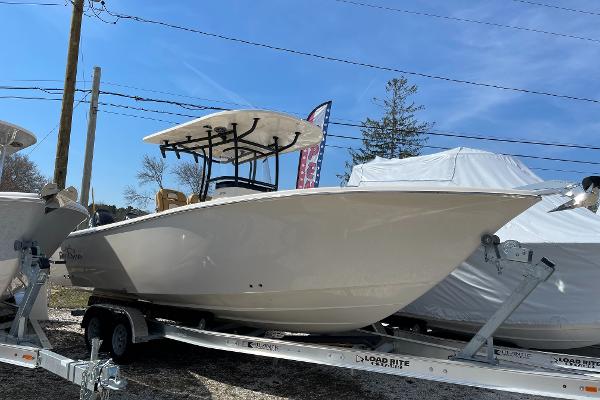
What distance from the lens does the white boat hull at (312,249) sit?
387cm

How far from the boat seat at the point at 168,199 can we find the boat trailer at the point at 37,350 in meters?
1.89

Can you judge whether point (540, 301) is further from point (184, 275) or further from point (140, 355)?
point (140, 355)

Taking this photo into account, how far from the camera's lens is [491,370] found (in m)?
3.31

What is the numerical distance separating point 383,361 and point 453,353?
27.4 inches

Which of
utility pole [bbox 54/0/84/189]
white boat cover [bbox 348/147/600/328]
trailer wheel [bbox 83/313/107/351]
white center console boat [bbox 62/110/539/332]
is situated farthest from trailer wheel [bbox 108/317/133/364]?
utility pole [bbox 54/0/84/189]

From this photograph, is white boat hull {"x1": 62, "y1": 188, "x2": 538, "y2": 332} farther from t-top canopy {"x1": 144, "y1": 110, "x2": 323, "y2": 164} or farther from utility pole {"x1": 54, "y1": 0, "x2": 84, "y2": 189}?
utility pole {"x1": 54, "y1": 0, "x2": 84, "y2": 189}

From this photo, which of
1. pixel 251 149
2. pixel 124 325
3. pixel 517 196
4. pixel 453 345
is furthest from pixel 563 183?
pixel 124 325

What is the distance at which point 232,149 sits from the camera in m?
6.33

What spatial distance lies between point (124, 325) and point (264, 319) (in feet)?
4.85

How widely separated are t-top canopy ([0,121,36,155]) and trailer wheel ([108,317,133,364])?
2.22 meters

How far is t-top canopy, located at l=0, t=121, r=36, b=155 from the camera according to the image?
217 inches

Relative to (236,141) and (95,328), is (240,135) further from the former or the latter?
(95,328)

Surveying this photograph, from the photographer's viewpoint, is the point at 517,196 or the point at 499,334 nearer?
the point at 517,196

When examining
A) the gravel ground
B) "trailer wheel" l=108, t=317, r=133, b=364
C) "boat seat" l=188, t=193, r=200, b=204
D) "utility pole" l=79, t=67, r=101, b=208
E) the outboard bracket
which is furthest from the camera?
"utility pole" l=79, t=67, r=101, b=208
